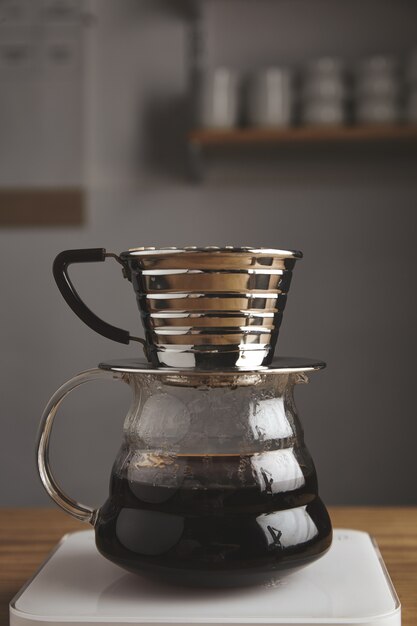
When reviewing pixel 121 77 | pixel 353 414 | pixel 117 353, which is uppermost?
pixel 121 77

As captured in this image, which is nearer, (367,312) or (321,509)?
(321,509)

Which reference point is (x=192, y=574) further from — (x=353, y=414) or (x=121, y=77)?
(x=121, y=77)

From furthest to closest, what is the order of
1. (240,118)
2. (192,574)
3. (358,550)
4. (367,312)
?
(367,312) → (240,118) → (358,550) → (192,574)

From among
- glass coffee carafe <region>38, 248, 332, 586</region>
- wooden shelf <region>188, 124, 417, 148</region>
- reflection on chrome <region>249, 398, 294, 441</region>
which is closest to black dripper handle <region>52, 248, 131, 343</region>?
glass coffee carafe <region>38, 248, 332, 586</region>

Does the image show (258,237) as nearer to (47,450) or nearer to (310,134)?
(310,134)

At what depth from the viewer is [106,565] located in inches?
24.1

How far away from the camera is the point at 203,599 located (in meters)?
0.53

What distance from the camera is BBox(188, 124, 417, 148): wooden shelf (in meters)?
1.91

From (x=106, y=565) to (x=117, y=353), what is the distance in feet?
5.04

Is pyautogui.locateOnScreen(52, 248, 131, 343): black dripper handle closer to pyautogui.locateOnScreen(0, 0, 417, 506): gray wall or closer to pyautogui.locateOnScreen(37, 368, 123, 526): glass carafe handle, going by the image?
pyautogui.locateOnScreen(37, 368, 123, 526): glass carafe handle

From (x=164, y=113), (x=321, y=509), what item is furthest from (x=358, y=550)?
(x=164, y=113)

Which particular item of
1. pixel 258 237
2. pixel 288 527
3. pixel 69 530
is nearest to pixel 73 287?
pixel 288 527

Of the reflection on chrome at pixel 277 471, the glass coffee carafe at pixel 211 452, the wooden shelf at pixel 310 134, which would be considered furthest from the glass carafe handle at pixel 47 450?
the wooden shelf at pixel 310 134

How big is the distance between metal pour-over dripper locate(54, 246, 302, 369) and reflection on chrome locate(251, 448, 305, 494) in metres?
0.06
